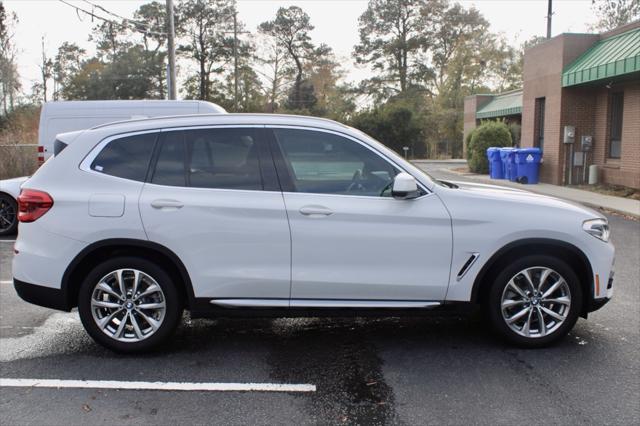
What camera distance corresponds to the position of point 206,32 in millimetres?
52469

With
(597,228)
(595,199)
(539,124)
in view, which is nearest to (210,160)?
(597,228)

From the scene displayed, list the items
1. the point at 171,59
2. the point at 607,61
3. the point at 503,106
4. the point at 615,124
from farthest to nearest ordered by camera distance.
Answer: the point at 503,106 → the point at 171,59 → the point at 615,124 → the point at 607,61

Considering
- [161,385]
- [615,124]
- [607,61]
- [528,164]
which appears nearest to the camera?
[161,385]

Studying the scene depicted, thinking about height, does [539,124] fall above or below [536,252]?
above

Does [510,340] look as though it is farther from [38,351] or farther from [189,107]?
[189,107]

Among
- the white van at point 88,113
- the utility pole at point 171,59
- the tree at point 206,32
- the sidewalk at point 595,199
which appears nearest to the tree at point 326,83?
the tree at point 206,32

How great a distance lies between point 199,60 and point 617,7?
34.3 m

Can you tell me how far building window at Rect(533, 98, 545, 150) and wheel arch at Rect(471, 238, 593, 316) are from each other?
1854cm

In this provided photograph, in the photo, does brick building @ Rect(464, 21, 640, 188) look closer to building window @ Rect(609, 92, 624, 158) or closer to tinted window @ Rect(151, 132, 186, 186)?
building window @ Rect(609, 92, 624, 158)

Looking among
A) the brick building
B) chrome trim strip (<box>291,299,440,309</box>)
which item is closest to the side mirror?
chrome trim strip (<box>291,299,440,309</box>)

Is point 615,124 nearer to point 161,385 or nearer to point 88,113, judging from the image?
point 88,113

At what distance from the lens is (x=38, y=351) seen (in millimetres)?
4617

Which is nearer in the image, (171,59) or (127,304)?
(127,304)

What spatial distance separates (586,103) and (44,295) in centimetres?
1907
